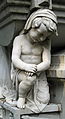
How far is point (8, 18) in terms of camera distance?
1603 mm

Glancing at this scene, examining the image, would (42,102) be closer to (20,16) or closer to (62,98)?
(62,98)

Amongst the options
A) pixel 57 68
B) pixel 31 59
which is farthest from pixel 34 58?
pixel 57 68

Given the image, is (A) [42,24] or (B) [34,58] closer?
(A) [42,24]

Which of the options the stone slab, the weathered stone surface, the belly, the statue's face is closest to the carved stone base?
the stone slab

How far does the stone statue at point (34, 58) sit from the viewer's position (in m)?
1.33

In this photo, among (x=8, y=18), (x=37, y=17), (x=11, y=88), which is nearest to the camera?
(x=37, y=17)

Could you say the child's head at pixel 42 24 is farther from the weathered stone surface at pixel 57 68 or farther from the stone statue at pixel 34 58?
the weathered stone surface at pixel 57 68

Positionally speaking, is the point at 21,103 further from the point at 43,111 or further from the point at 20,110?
the point at 43,111

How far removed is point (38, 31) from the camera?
132cm

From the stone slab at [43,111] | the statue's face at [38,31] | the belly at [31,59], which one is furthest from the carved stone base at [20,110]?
the statue's face at [38,31]

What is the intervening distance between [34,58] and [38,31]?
0.21 m

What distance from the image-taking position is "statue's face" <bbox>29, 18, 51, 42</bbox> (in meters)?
1.30

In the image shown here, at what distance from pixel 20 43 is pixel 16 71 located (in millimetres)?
185

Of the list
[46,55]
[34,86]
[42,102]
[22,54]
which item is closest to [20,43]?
[22,54]
